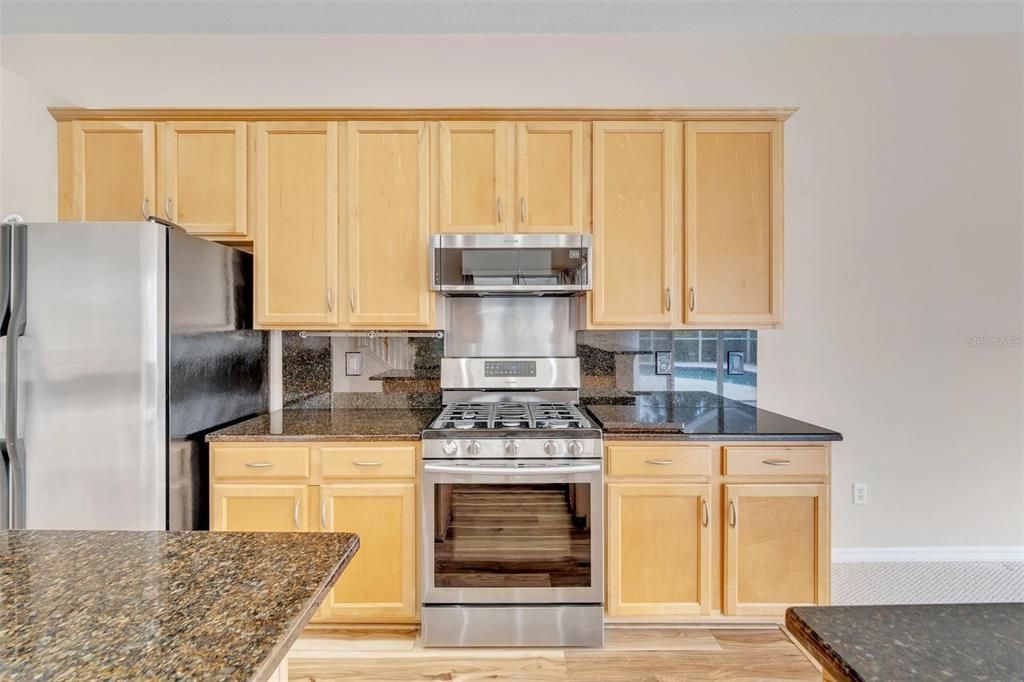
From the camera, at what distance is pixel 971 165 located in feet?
9.45

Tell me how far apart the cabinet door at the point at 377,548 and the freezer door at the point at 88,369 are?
0.72m

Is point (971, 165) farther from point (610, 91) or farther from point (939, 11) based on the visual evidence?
point (610, 91)

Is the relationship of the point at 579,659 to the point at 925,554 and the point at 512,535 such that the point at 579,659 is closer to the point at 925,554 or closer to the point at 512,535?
the point at 512,535

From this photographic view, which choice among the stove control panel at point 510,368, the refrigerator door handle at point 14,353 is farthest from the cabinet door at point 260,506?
the stove control panel at point 510,368

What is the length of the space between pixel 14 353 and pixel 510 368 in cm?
199

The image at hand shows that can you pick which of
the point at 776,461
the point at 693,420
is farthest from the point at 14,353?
the point at 776,461

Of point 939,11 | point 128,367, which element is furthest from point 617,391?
point 939,11

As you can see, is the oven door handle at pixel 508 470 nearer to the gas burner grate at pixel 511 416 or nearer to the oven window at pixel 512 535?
the oven window at pixel 512 535

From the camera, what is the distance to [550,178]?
8.10 ft

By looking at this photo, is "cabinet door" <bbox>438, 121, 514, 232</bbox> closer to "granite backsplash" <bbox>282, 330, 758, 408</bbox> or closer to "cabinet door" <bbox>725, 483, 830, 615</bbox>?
"granite backsplash" <bbox>282, 330, 758, 408</bbox>

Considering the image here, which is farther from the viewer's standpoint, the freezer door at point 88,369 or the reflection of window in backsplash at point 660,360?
the reflection of window in backsplash at point 660,360

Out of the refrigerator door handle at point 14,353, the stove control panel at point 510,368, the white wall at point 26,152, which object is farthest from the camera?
the stove control panel at point 510,368

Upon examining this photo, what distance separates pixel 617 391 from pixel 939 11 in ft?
8.41

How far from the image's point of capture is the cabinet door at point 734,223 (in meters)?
2.44
